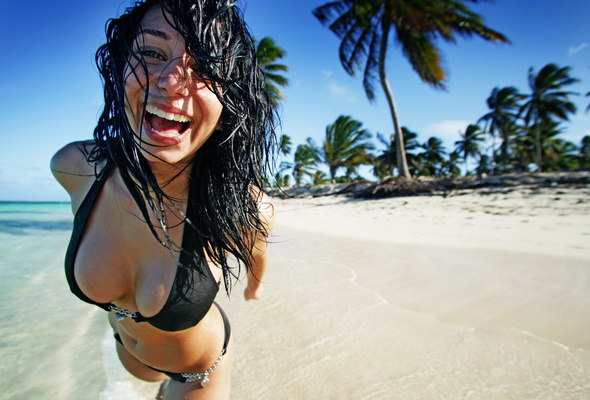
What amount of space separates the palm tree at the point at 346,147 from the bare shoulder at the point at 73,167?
22.4m

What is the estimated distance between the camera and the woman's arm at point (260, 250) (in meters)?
1.41

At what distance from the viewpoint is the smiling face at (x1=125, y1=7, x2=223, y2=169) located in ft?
2.70

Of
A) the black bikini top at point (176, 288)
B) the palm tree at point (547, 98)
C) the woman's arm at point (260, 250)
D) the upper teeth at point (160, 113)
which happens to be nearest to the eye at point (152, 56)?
the upper teeth at point (160, 113)

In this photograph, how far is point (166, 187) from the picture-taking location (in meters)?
1.14

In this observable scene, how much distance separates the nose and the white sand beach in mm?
1496

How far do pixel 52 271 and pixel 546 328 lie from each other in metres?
6.49

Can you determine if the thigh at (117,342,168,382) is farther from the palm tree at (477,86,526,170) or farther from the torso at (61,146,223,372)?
the palm tree at (477,86,526,170)

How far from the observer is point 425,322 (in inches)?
77.7

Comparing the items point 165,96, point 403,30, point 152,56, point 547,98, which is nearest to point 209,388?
point 165,96

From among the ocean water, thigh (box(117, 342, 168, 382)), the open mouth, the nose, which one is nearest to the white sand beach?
the ocean water

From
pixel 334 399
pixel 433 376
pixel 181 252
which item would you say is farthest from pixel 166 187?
pixel 433 376

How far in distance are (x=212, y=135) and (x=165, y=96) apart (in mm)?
343

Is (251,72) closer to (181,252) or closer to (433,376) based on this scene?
(181,252)

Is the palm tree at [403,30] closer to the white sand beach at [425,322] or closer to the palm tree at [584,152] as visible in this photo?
the white sand beach at [425,322]
